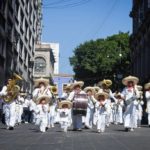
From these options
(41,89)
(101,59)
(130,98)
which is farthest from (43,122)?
(101,59)

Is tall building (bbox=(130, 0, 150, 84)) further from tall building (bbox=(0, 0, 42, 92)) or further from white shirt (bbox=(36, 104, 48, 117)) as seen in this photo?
white shirt (bbox=(36, 104, 48, 117))

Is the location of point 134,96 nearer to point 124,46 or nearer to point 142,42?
point 142,42

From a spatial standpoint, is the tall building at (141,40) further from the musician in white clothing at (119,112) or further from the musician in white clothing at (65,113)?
the musician in white clothing at (65,113)

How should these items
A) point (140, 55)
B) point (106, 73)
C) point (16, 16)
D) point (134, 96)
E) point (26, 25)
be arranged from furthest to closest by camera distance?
point (106, 73)
point (26, 25)
point (140, 55)
point (16, 16)
point (134, 96)

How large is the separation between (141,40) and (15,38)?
1186 centimetres

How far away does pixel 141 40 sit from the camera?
5312 centimetres

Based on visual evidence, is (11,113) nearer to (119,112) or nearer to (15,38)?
(119,112)

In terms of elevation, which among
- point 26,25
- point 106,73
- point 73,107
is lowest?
point 73,107

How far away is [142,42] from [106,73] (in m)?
18.5

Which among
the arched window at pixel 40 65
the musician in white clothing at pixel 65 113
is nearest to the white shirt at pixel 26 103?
the musician in white clothing at pixel 65 113

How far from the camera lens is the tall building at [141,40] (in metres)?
48.4

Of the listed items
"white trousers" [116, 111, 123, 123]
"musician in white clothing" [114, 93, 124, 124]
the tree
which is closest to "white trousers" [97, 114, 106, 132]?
"musician in white clothing" [114, 93, 124, 124]

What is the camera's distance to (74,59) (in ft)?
242

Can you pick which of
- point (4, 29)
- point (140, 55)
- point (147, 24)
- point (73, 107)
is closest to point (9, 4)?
point (4, 29)
